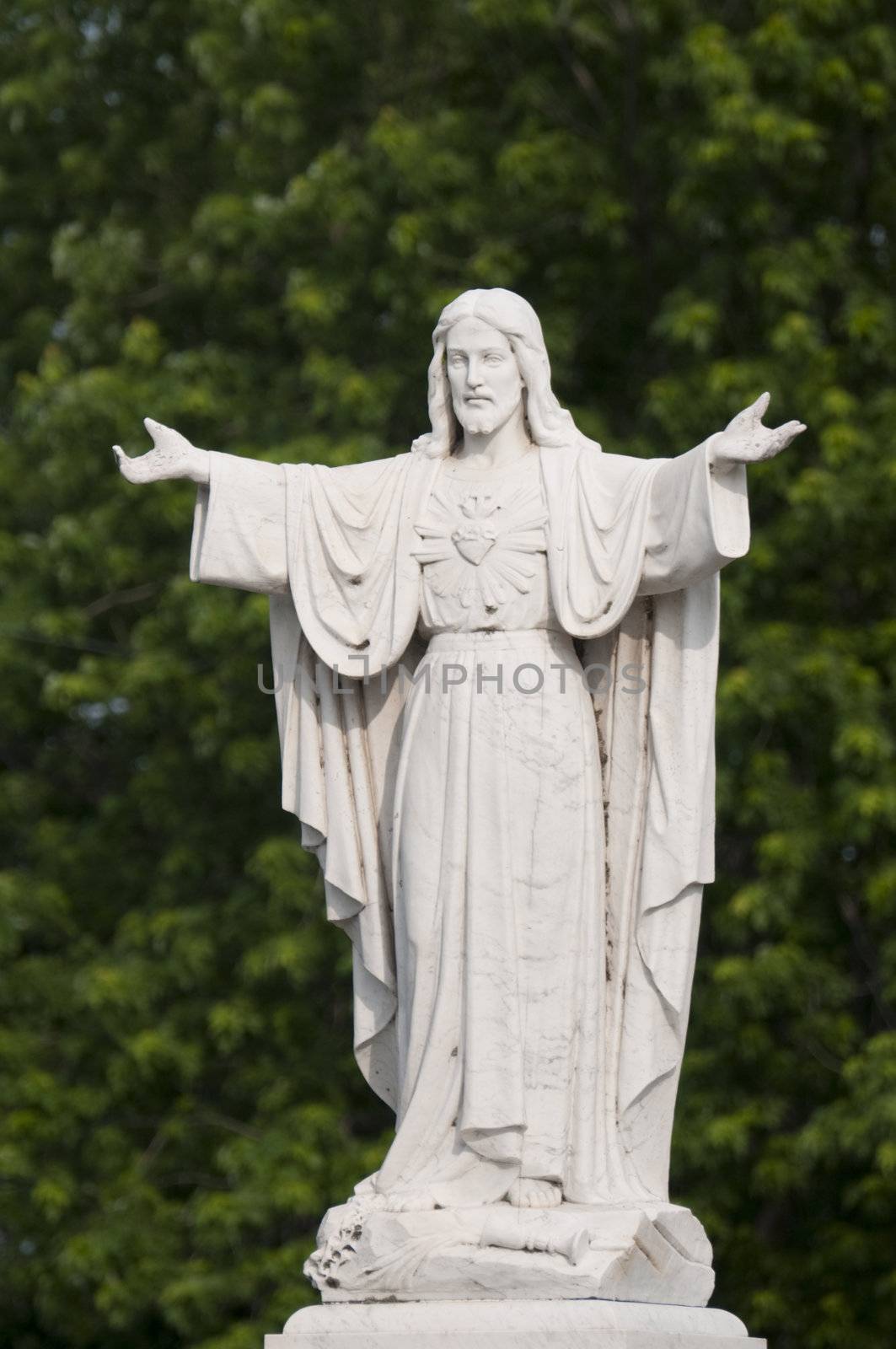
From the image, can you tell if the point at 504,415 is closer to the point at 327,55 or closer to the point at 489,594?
the point at 489,594

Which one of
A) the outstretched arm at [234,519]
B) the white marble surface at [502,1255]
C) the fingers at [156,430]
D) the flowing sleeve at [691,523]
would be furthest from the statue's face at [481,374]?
the white marble surface at [502,1255]

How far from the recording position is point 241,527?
11.2m

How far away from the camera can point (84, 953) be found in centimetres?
2027

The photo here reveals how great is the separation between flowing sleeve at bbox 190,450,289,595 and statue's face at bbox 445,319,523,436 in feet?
2.63

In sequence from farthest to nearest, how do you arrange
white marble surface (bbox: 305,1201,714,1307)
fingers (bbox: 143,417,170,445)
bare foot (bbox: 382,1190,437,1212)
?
fingers (bbox: 143,417,170,445) → bare foot (bbox: 382,1190,437,1212) → white marble surface (bbox: 305,1201,714,1307)

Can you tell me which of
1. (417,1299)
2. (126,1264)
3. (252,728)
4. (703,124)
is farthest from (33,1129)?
(417,1299)

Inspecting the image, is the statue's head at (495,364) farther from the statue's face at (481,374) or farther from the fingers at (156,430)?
the fingers at (156,430)

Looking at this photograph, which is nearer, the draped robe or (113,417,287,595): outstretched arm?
the draped robe

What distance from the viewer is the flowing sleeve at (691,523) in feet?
34.7

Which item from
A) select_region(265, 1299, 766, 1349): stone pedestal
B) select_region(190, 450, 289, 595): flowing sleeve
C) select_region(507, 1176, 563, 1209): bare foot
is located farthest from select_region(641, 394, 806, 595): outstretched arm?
select_region(265, 1299, 766, 1349): stone pedestal

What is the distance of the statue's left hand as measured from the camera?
10320 millimetres

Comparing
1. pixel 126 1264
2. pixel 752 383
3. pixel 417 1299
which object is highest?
pixel 752 383

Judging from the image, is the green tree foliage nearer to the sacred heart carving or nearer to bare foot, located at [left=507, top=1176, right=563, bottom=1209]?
bare foot, located at [left=507, top=1176, right=563, bottom=1209]

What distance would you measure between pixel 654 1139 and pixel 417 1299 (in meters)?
1.23
